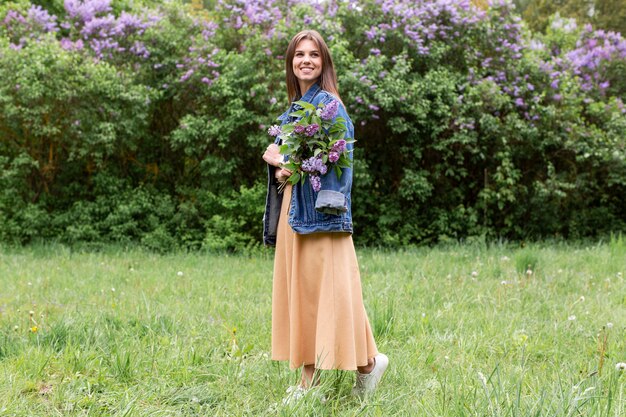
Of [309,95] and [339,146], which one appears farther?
[309,95]

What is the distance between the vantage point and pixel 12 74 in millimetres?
8266

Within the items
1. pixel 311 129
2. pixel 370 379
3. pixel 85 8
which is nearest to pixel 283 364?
pixel 370 379

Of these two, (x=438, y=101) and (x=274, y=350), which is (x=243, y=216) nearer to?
(x=438, y=101)

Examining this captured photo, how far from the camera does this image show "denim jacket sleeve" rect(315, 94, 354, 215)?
2629 mm

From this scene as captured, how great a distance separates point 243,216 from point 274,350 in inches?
229

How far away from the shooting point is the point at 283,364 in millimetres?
3334

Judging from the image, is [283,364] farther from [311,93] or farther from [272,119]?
[272,119]

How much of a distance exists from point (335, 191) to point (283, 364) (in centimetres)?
114

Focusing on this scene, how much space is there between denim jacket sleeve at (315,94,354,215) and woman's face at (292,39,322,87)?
14 cm

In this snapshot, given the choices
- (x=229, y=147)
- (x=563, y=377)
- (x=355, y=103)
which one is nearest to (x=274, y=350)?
(x=563, y=377)

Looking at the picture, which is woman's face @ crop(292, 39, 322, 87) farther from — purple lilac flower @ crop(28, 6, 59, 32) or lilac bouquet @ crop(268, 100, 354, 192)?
purple lilac flower @ crop(28, 6, 59, 32)

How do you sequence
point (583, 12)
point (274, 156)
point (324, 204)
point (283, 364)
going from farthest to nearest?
point (583, 12)
point (283, 364)
point (274, 156)
point (324, 204)

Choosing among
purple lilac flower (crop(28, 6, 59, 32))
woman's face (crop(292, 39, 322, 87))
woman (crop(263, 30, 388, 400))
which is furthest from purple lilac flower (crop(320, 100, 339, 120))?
purple lilac flower (crop(28, 6, 59, 32))

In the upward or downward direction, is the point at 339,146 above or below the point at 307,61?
below
